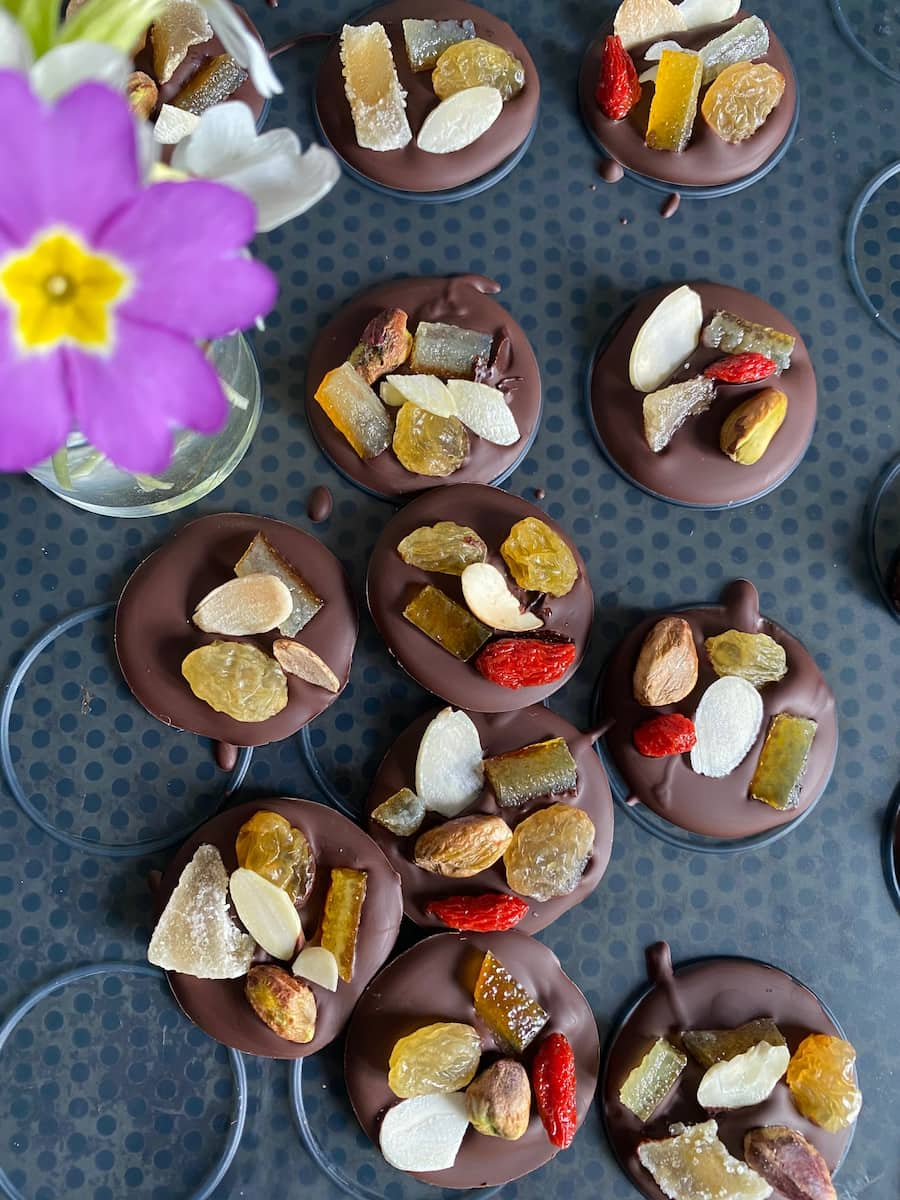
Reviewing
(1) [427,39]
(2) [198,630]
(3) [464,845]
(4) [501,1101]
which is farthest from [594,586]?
(1) [427,39]

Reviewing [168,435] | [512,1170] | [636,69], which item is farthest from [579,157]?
[512,1170]

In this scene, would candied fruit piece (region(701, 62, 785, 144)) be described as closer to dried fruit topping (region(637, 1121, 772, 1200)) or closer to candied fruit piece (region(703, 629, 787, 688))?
candied fruit piece (region(703, 629, 787, 688))

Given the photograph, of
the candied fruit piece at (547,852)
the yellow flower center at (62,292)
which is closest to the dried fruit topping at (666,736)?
the candied fruit piece at (547,852)

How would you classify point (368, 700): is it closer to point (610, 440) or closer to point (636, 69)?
point (610, 440)

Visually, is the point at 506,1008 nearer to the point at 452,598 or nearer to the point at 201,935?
the point at 201,935

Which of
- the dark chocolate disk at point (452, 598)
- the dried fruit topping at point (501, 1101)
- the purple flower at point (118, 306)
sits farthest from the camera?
the dark chocolate disk at point (452, 598)

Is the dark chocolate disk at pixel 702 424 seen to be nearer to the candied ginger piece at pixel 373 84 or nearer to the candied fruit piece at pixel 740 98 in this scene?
the candied fruit piece at pixel 740 98
